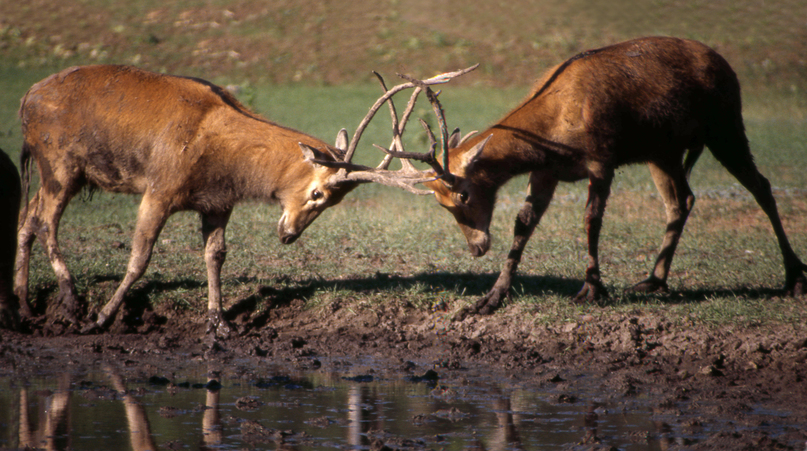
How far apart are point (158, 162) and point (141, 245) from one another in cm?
68

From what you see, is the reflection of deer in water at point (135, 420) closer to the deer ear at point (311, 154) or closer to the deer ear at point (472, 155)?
the deer ear at point (311, 154)

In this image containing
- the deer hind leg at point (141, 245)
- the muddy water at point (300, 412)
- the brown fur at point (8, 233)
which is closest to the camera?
the muddy water at point (300, 412)

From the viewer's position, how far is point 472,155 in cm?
648

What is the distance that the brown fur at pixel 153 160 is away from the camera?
6.54m

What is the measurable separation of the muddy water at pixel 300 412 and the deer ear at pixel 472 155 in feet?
5.68

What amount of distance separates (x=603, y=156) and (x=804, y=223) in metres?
5.37

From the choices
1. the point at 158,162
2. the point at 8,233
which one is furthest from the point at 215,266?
the point at 8,233

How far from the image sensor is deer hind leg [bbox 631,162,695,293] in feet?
24.3

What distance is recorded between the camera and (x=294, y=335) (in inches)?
260

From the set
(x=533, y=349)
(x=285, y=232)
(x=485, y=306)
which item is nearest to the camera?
(x=533, y=349)

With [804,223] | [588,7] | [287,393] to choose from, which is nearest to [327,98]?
[588,7]

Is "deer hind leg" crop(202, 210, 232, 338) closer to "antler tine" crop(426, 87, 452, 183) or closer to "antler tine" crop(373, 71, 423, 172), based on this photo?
"antler tine" crop(373, 71, 423, 172)

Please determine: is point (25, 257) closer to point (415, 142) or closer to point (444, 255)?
point (444, 255)

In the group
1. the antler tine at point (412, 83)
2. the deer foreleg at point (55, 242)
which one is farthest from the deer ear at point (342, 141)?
the deer foreleg at point (55, 242)
